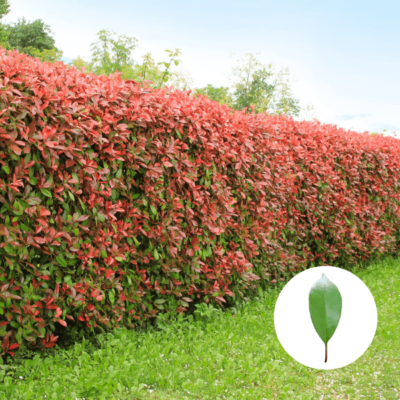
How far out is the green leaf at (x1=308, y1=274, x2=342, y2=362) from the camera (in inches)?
71.2

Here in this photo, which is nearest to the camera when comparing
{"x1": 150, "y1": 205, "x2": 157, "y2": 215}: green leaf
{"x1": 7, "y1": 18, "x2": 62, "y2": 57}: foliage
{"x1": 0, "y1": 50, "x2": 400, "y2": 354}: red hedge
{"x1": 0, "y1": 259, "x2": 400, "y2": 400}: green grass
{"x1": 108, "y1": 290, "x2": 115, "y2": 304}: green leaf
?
{"x1": 0, "y1": 259, "x2": 400, "y2": 400}: green grass

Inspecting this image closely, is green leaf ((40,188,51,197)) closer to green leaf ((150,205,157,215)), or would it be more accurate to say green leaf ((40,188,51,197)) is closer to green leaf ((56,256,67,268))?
green leaf ((56,256,67,268))

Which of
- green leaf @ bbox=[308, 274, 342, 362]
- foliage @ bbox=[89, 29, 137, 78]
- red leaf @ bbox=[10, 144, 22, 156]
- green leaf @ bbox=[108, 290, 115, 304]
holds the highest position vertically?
foliage @ bbox=[89, 29, 137, 78]

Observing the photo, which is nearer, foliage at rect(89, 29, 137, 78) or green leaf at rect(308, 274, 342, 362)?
green leaf at rect(308, 274, 342, 362)

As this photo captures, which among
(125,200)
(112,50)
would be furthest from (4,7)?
(125,200)

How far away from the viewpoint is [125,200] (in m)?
4.02

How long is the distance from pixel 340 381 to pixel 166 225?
222cm

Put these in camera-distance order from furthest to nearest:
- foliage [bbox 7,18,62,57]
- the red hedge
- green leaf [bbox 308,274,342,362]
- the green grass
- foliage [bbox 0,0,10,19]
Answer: foliage [bbox 7,18,62,57], foliage [bbox 0,0,10,19], the red hedge, the green grass, green leaf [bbox 308,274,342,362]

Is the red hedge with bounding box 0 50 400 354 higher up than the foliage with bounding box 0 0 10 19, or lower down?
lower down

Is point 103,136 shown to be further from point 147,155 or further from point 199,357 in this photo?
point 199,357

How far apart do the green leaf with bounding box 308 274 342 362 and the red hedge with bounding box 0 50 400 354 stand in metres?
2.33

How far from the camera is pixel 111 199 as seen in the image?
3893mm

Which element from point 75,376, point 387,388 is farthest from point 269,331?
point 75,376

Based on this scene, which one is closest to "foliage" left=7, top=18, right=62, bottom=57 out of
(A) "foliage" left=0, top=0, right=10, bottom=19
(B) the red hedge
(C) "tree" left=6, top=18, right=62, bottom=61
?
(C) "tree" left=6, top=18, right=62, bottom=61
